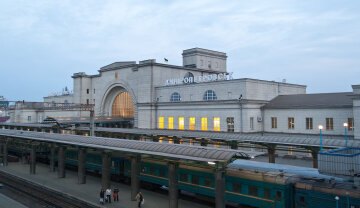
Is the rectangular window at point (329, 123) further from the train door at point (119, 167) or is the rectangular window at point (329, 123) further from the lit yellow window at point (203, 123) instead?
the train door at point (119, 167)

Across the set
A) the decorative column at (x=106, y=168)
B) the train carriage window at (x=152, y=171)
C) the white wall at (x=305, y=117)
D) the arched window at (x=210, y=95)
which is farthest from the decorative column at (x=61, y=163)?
the white wall at (x=305, y=117)

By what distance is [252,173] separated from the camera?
63.6 ft

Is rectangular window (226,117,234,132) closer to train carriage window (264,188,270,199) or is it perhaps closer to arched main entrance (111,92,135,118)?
train carriage window (264,188,270,199)

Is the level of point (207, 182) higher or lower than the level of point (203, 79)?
lower

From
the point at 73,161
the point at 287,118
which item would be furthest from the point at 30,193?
the point at 287,118

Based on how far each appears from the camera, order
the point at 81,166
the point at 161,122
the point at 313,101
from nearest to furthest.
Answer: the point at 81,166, the point at 313,101, the point at 161,122

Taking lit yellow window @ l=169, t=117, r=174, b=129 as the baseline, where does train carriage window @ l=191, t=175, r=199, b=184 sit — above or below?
below

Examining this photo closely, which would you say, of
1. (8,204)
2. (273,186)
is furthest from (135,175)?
(273,186)

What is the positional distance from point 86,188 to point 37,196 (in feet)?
13.8

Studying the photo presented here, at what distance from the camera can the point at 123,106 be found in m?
70.1

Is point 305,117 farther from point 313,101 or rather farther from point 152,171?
point 152,171

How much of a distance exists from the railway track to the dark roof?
3196 cm

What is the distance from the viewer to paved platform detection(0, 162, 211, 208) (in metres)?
22.9

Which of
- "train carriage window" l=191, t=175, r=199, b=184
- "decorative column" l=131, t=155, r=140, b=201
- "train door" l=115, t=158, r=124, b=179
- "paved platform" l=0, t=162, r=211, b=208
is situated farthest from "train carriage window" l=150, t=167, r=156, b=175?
"train door" l=115, t=158, r=124, b=179
